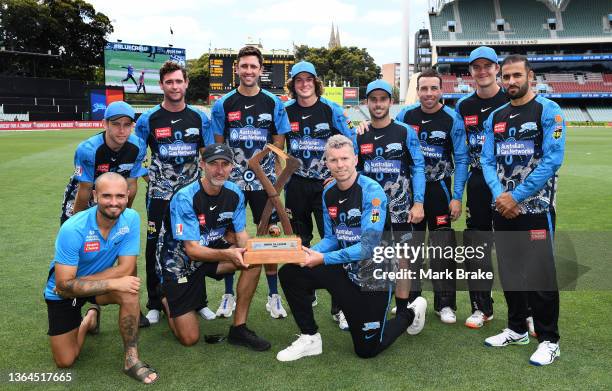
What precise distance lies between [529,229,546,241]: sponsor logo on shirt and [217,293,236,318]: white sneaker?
9.28ft

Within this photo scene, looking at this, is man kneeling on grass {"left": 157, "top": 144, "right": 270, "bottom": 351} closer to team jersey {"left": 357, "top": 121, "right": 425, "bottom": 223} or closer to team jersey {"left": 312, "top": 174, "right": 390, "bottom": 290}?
team jersey {"left": 312, "top": 174, "right": 390, "bottom": 290}

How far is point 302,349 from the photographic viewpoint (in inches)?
164

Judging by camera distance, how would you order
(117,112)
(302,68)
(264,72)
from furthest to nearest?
(264,72) < (302,68) < (117,112)

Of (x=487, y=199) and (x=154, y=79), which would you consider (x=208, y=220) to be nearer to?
(x=487, y=199)

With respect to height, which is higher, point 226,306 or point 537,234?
point 537,234

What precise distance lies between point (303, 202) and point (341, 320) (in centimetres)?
123

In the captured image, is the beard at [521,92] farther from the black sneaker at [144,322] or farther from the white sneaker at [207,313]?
the black sneaker at [144,322]

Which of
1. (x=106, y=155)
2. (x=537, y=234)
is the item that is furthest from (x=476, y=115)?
(x=106, y=155)

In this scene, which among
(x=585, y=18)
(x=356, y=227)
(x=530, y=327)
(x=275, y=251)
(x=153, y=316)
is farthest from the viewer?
(x=585, y=18)

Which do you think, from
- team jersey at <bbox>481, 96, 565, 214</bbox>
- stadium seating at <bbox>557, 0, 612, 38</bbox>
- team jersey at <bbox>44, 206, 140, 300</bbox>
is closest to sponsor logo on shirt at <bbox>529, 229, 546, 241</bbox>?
team jersey at <bbox>481, 96, 565, 214</bbox>

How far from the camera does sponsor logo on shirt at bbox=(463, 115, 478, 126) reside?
5.06 m

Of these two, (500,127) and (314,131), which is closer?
(500,127)

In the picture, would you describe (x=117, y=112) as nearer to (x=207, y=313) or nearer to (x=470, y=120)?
(x=207, y=313)

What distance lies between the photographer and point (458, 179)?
16.9ft
